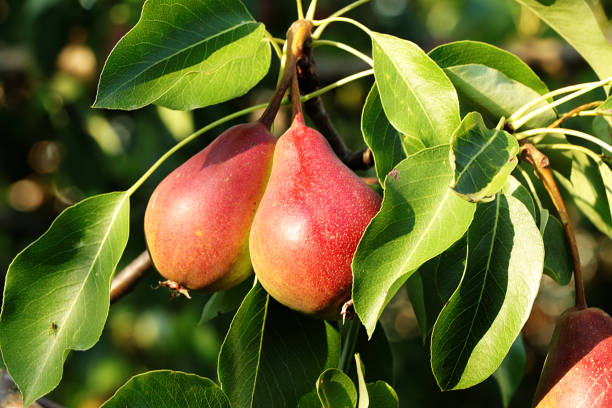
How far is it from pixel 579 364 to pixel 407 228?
249 mm

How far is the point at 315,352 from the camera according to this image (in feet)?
3.13

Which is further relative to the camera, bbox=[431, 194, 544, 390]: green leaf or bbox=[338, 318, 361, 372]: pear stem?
bbox=[338, 318, 361, 372]: pear stem

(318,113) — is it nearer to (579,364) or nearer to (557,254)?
(557,254)

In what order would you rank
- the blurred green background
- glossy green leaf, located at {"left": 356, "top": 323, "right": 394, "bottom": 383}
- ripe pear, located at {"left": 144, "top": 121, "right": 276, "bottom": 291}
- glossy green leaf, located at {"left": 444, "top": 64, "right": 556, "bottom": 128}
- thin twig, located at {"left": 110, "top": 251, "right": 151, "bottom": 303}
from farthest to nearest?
the blurred green background
thin twig, located at {"left": 110, "top": 251, "right": 151, "bottom": 303}
glossy green leaf, located at {"left": 356, "top": 323, "right": 394, "bottom": 383}
glossy green leaf, located at {"left": 444, "top": 64, "right": 556, "bottom": 128}
ripe pear, located at {"left": 144, "top": 121, "right": 276, "bottom": 291}

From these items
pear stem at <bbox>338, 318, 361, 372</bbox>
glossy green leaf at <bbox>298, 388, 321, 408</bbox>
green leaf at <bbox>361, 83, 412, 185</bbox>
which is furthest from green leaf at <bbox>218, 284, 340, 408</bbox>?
green leaf at <bbox>361, 83, 412, 185</bbox>

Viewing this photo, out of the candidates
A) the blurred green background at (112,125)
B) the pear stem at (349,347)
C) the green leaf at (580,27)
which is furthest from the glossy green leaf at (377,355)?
the blurred green background at (112,125)

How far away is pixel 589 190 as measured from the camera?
1.05 meters

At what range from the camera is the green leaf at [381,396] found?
827 millimetres

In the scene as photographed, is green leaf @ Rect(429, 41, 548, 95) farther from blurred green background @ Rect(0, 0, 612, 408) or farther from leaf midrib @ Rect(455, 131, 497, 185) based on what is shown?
blurred green background @ Rect(0, 0, 612, 408)

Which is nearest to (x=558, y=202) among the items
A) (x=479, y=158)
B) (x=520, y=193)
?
(x=520, y=193)

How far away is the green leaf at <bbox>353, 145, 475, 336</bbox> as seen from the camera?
74cm

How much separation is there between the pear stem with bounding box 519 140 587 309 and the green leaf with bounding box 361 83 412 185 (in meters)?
0.16

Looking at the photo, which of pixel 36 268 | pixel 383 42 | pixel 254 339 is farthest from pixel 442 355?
pixel 36 268

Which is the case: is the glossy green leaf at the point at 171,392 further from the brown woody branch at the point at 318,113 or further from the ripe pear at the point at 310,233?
the brown woody branch at the point at 318,113
